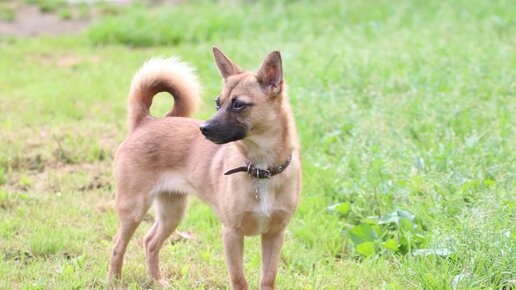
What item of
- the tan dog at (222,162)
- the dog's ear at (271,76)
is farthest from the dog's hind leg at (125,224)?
the dog's ear at (271,76)

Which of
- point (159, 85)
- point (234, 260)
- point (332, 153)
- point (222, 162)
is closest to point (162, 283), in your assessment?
point (234, 260)

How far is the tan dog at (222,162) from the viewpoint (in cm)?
405

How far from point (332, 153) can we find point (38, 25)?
737 centimetres

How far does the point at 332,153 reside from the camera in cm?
637

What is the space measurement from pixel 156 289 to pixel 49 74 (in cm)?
548

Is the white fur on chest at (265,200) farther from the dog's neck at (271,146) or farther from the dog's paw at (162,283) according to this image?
the dog's paw at (162,283)

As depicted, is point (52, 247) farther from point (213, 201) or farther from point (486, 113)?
point (486, 113)

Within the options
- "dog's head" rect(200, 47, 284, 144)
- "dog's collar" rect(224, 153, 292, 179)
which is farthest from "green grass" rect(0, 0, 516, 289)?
"dog's head" rect(200, 47, 284, 144)

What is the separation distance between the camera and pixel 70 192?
5941mm

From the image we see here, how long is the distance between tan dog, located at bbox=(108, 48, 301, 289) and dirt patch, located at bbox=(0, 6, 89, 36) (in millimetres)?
7616

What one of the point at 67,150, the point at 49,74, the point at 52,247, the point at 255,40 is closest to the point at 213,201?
the point at 52,247

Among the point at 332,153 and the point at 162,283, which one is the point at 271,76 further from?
the point at 332,153

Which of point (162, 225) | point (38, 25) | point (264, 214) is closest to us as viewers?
point (264, 214)

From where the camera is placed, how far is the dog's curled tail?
4734 millimetres
